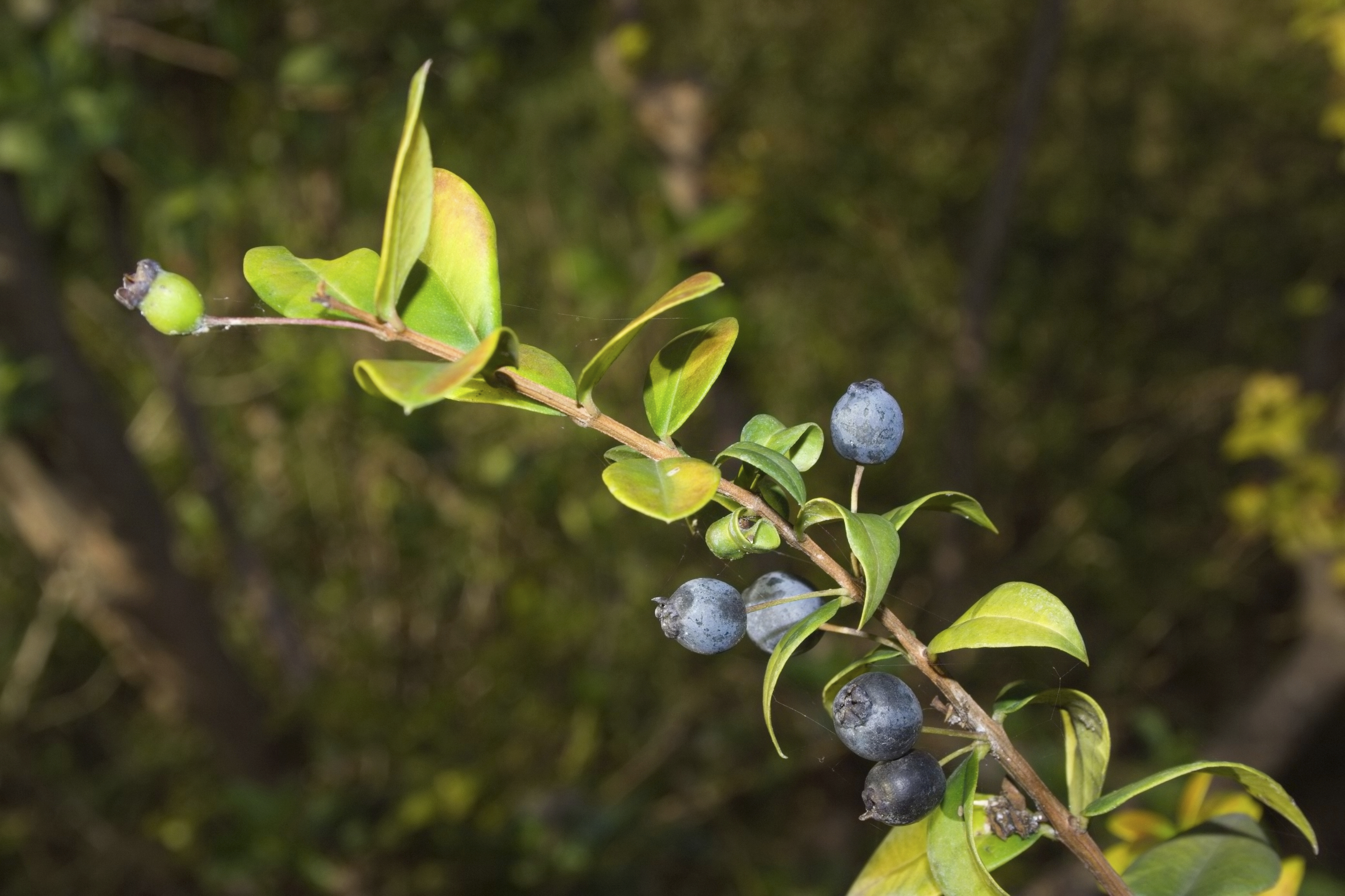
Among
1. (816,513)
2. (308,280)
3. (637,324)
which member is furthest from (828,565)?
(308,280)

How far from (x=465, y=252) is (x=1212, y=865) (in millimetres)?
516

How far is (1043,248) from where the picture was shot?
→ 316cm

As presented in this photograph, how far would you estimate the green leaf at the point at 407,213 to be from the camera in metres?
0.42

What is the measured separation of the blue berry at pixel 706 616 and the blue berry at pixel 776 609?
32mm

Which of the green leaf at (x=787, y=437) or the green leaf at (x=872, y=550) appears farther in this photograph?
the green leaf at (x=787, y=437)

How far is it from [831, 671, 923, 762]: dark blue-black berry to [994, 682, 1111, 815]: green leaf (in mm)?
60

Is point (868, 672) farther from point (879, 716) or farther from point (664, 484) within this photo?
point (664, 484)

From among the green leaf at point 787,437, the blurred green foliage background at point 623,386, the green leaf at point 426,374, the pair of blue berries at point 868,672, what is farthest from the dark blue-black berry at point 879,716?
the blurred green foliage background at point 623,386

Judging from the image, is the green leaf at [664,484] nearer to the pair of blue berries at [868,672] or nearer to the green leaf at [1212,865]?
the pair of blue berries at [868,672]

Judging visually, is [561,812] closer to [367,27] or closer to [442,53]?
[442,53]

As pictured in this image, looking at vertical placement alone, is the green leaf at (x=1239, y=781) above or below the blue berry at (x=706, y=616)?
below

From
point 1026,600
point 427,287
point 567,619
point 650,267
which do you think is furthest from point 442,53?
point 1026,600

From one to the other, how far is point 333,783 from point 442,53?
128 cm

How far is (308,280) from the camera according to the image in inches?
19.6
